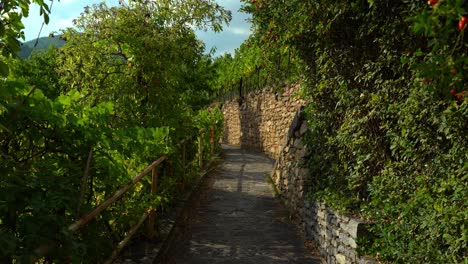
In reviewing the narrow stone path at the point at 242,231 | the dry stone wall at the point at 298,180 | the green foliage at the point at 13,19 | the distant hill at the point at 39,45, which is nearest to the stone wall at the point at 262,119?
the dry stone wall at the point at 298,180

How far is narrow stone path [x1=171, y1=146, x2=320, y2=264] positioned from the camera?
20.2ft

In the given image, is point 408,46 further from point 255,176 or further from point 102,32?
point 255,176

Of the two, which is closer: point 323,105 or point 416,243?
point 416,243

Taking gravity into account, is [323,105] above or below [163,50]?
below

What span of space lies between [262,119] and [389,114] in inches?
589

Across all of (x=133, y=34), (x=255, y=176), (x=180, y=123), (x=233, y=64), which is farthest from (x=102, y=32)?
(x=233, y=64)

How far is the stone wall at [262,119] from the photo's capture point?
1555 centimetres

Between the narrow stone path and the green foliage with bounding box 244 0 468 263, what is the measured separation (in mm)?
982

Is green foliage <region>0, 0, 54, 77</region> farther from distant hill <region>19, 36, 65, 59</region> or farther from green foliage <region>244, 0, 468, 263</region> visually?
green foliage <region>244, 0, 468, 263</region>

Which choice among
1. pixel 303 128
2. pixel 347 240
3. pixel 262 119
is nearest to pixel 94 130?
pixel 347 240

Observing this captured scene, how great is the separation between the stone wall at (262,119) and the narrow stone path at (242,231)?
277 centimetres

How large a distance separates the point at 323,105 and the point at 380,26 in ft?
6.61

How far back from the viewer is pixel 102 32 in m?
6.67

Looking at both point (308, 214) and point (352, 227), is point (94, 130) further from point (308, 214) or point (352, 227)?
point (308, 214)
